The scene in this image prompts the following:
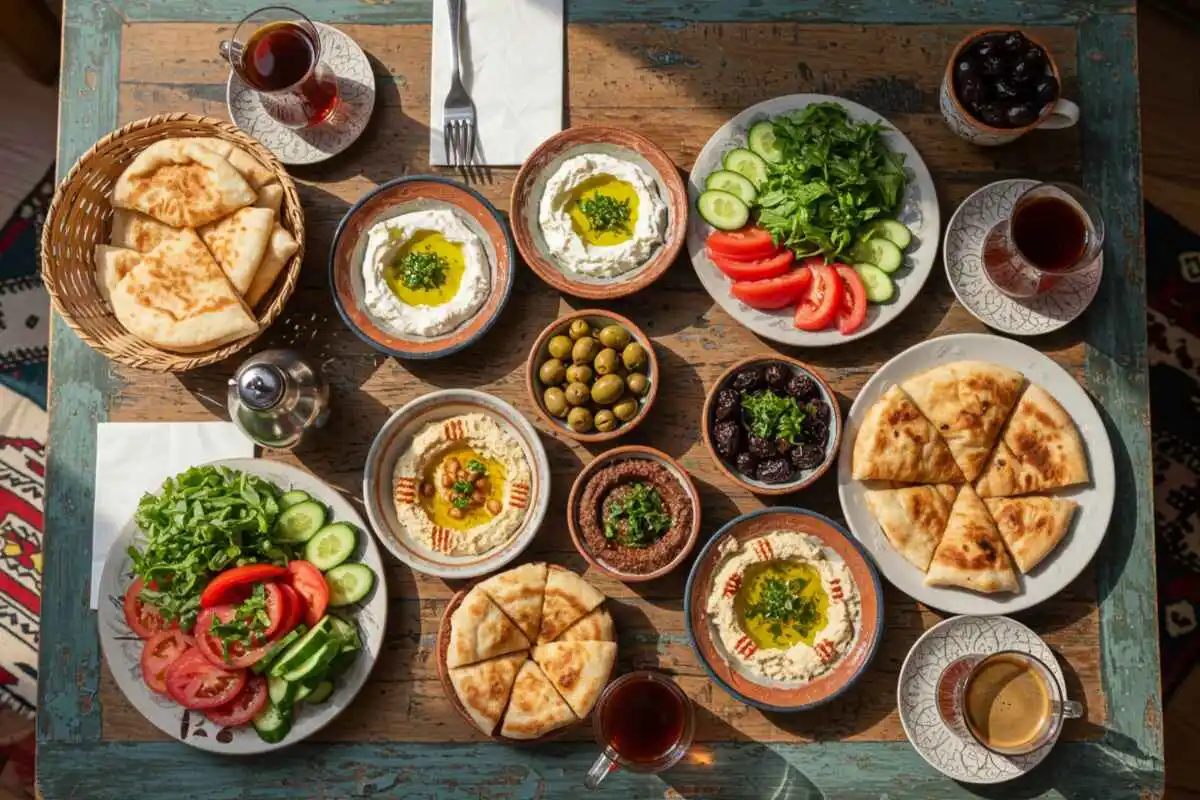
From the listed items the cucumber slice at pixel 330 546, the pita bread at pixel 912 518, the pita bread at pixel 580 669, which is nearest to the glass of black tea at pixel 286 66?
the cucumber slice at pixel 330 546

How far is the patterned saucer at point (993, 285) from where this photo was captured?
4.23 metres

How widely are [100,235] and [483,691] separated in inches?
101

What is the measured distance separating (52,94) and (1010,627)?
6142 millimetres

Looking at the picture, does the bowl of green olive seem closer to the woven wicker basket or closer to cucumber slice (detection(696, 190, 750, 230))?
cucumber slice (detection(696, 190, 750, 230))

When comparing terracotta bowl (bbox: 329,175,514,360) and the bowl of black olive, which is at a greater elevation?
terracotta bowl (bbox: 329,175,514,360)

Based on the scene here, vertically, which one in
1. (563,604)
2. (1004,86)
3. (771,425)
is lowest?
(563,604)

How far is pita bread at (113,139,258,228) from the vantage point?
411cm

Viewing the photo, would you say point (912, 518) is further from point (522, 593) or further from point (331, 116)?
point (331, 116)

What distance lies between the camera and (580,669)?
400 centimetres

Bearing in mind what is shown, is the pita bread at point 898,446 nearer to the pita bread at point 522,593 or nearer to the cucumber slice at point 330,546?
the pita bread at point 522,593

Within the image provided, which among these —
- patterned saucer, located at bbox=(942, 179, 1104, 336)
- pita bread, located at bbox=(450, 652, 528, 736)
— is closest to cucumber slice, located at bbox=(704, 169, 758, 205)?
patterned saucer, located at bbox=(942, 179, 1104, 336)

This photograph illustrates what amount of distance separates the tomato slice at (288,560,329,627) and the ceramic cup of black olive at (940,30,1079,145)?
10.9ft

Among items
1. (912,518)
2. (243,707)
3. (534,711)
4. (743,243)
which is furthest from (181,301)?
(912,518)

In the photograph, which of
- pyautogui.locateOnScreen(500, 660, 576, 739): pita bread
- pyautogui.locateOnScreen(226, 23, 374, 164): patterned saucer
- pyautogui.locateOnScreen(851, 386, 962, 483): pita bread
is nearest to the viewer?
pyautogui.locateOnScreen(500, 660, 576, 739): pita bread
